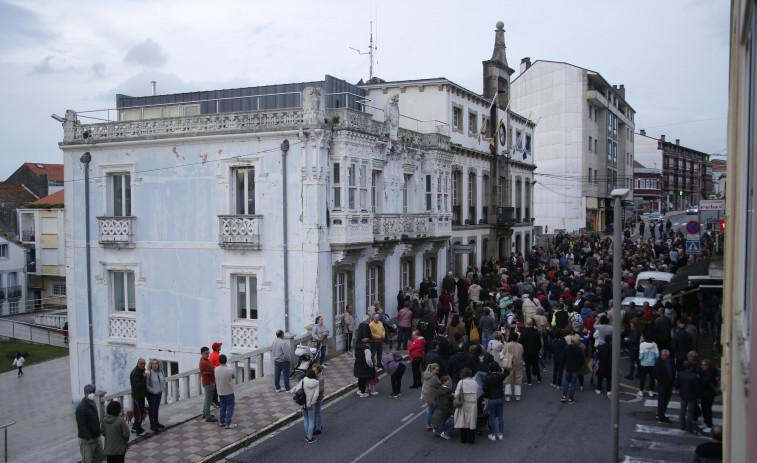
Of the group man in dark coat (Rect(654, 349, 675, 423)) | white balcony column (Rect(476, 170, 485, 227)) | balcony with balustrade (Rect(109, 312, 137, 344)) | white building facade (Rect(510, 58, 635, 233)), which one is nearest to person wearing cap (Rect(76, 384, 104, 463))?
man in dark coat (Rect(654, 349, 675, 423))

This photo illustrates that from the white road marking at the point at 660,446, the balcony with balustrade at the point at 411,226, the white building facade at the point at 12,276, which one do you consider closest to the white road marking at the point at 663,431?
the white road marking at the point at 660,446

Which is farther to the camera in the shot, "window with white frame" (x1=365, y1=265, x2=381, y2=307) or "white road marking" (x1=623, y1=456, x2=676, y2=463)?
"window with white frame" (x1=365, y1=265, x2=381, y2=307)

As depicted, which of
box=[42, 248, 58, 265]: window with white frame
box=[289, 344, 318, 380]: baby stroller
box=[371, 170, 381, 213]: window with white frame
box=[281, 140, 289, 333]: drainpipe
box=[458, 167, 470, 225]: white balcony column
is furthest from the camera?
box=[42, 248, 58, 265]: window with white frame

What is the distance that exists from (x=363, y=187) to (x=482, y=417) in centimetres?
1114

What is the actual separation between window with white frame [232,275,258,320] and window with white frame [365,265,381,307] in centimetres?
423

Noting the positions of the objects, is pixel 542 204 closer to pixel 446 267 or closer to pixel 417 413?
pixel 446 267

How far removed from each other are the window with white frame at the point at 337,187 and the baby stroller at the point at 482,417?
9672 millimetres

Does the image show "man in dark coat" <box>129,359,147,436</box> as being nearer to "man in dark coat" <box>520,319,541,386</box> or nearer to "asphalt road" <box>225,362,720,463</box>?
"asphalt road" <box>225,362,720,463</box>

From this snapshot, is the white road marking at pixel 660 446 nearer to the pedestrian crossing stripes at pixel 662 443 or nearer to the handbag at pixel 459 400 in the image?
the pedestrian crossing stripes at pixel 662 443

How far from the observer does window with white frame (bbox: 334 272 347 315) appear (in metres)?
21.3

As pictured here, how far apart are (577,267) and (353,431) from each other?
25.4 meters

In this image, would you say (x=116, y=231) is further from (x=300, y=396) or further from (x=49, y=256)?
(x=49, y=256)

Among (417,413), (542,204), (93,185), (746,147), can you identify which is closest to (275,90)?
(93,185)

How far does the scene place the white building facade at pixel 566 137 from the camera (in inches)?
2243
